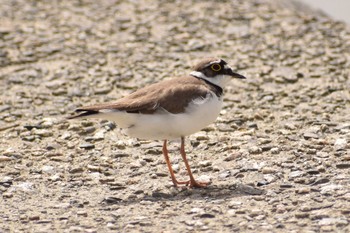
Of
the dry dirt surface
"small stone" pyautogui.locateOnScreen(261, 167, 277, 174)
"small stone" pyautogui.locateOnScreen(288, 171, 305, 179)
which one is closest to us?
the dry dirt surface

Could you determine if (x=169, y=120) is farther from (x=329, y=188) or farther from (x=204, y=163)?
(x=329, y=188)

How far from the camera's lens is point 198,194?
8.02m

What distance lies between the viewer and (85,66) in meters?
12.5

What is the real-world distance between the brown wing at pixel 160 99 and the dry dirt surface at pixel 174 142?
0.88 m

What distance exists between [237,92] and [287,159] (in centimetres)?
289

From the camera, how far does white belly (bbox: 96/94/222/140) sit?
7.97 m

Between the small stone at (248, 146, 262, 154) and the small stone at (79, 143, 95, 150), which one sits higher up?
the small stone at (248, 146, 262, 154)

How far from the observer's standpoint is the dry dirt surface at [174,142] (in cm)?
753

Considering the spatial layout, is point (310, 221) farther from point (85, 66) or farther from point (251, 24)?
point (251, 24)

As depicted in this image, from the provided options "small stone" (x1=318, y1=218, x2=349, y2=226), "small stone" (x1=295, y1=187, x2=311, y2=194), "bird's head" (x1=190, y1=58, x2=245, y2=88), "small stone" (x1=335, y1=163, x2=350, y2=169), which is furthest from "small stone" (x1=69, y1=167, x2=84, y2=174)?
"small stone" (x1=318, y1=218, x2=349, y2=226)

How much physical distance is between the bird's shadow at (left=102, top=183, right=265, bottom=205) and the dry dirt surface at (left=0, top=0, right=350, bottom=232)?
0.01 metres

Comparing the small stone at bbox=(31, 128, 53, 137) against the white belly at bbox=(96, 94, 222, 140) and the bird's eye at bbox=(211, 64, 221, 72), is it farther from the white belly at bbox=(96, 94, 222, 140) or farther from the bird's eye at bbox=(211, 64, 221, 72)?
the bird's eye at bbox=(211, 64, 221, 72)

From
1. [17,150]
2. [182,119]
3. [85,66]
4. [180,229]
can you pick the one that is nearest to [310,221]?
[180,229]

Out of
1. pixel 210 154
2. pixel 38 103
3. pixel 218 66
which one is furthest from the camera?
pixel 38 103
